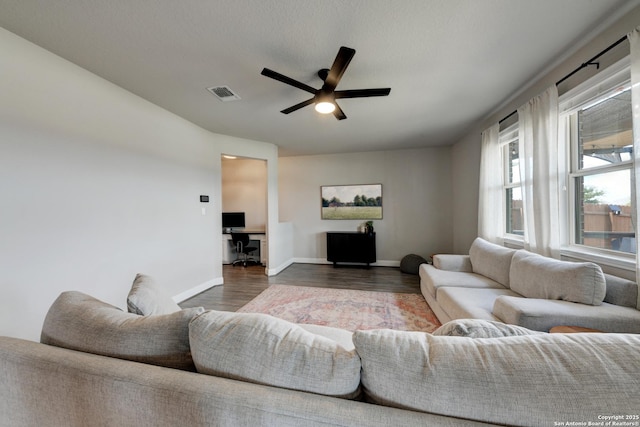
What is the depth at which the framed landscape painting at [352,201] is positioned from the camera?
523 cm

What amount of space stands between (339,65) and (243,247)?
4317 mm

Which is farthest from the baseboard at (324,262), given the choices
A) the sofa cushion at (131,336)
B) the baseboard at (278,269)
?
the sofa cushion at (131,336)

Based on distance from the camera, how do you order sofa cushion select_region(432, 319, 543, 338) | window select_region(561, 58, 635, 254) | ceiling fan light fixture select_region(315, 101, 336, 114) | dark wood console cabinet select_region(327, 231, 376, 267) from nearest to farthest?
sofa cushion select_region(432, 319, 543, 338)
window select_region(561, 58, 635, 254)
ceiling fan light fixture select_region(315, 101, 336, 114)
dark wood console cabinet select_region(327, 231, 376, 267)

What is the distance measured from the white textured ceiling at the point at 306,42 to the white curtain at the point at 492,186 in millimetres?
506

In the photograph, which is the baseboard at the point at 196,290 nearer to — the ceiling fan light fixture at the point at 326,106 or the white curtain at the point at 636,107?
the ceiling fan light fixture at the point at 326,106

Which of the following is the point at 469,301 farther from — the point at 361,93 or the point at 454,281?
the point at 361,93

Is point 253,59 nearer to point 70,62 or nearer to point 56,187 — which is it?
point 70,62

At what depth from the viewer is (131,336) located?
811 millimetres

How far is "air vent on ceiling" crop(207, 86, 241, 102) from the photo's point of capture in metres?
2.45

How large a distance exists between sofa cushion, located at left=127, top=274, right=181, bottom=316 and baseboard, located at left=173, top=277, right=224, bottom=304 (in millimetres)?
2119

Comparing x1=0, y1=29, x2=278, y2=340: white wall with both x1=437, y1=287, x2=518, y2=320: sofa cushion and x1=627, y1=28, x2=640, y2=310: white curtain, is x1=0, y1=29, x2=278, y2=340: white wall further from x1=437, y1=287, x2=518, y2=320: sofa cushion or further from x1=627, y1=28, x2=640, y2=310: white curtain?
x1=627, y1=28, x2=640, y2=310: white curtain

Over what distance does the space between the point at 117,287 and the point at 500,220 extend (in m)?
4.57

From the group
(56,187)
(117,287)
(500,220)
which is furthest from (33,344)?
(500,220)

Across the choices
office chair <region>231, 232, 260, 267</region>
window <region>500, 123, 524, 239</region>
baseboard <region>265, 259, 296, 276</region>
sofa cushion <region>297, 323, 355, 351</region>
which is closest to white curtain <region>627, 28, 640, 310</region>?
window <region>500, 123, 524, 239</region>
